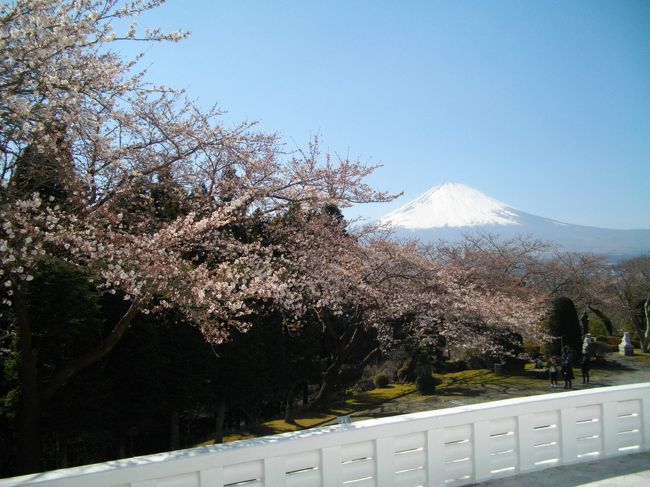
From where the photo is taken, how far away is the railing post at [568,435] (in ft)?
15.1

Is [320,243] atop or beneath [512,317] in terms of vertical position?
atop

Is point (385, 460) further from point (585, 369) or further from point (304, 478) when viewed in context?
point (585, 369)

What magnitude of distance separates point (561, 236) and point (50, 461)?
6049 cm

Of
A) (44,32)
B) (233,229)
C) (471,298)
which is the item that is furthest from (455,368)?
(44,32)

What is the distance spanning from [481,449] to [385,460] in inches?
38.4

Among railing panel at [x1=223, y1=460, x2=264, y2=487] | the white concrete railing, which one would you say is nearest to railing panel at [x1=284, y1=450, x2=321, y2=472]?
the white concrete railing

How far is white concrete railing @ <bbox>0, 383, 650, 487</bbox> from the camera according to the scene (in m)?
3.14

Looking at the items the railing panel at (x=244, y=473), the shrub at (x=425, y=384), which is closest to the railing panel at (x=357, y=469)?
the railing panel at (x=244, y=473)

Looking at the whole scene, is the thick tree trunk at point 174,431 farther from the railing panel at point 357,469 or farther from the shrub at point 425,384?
the shrub at point 425,384

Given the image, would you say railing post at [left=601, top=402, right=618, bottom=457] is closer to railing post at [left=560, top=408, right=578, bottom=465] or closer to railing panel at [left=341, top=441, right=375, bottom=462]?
railing post at [left=560, top=408, right=578, bottom=465]

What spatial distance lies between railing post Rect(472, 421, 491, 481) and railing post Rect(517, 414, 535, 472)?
357mm

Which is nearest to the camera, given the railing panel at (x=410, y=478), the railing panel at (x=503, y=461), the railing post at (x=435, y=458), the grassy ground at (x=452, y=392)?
the railing panel at (x=410, y=478)

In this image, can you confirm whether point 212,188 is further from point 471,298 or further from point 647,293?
point 647,293

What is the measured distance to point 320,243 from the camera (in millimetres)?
10695
